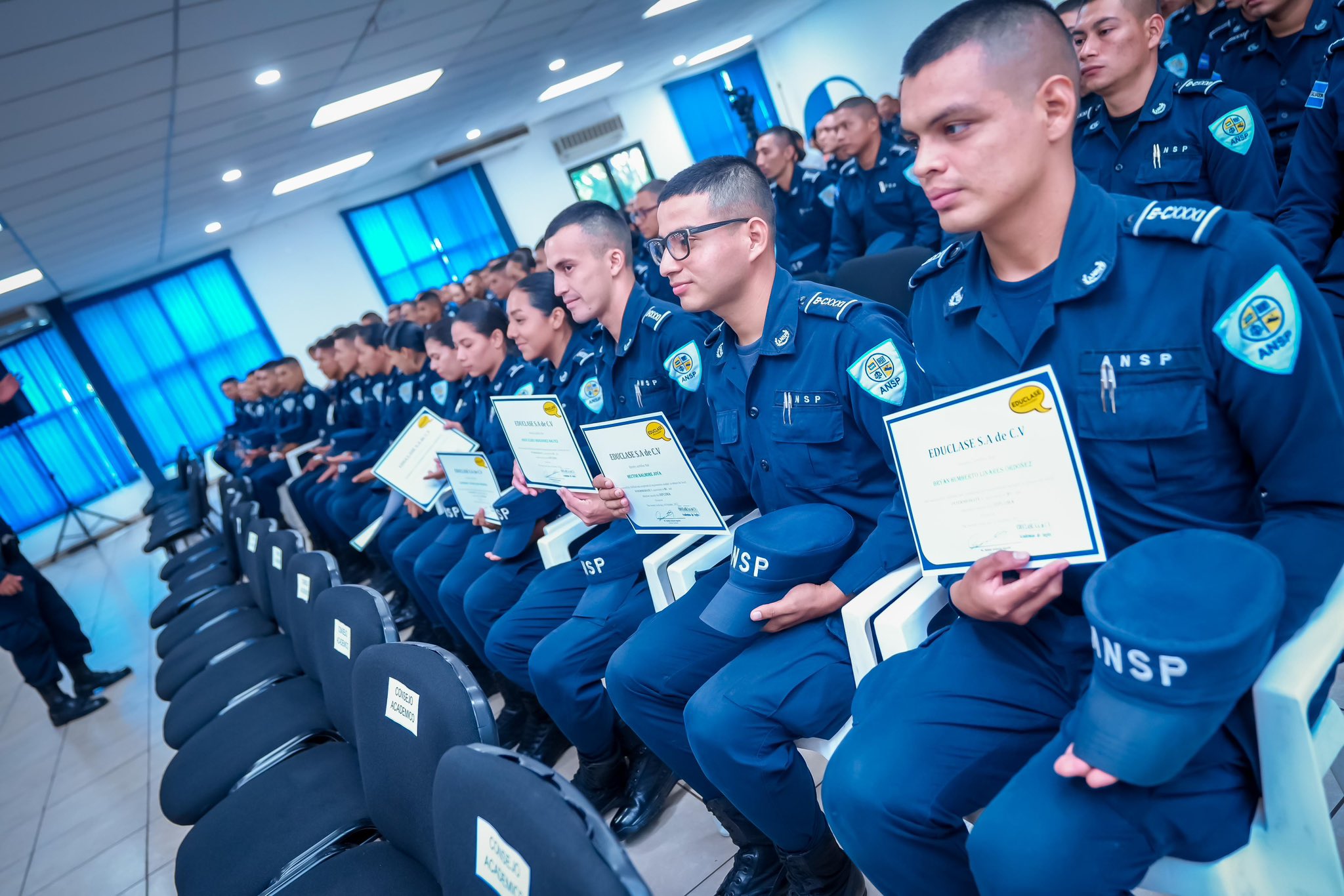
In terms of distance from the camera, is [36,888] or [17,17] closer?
[36,888]

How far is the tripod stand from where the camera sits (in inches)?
387

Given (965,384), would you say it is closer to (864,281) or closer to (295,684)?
(864,281)

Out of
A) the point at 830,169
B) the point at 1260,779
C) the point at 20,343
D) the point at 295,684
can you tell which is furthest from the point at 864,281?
the point at 20,343

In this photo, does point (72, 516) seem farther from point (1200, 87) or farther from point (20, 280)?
point (1200, 87)

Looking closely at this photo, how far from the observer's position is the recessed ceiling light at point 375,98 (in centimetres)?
613

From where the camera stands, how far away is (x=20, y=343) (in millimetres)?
9797

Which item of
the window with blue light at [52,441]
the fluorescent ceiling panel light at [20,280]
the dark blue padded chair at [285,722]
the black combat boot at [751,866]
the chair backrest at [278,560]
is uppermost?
the fluorescent ceiling panel light at [20,280]

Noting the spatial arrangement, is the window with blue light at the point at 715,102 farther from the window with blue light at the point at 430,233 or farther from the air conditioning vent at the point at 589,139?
the window with blue light at the point at 430,233

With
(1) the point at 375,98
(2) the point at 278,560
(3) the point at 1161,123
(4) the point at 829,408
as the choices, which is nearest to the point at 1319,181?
(3) the point at 1161,123

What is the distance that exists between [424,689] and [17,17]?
10.8ft

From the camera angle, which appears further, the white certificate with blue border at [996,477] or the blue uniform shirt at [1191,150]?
the blue uniform shirt at [1191,150]

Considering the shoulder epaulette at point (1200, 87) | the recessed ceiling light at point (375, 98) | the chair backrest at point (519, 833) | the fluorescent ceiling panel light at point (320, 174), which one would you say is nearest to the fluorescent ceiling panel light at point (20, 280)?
the fluorescent ceiling panel light at point (320, 174)

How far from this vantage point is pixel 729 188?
174cm

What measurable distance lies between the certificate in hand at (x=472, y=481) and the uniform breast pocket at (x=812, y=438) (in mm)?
1185
